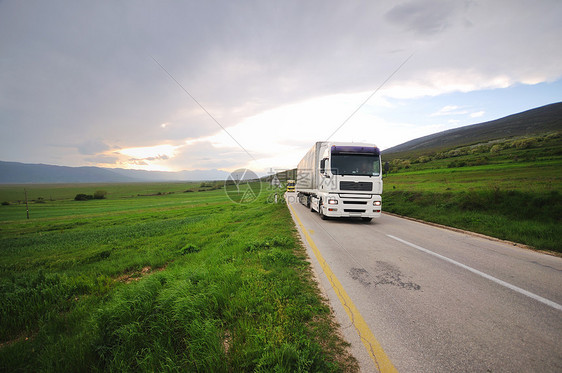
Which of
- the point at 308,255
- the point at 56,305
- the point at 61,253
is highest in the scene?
the point at 308,255

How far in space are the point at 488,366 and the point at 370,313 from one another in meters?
1.26

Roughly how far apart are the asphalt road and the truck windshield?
15.4ft

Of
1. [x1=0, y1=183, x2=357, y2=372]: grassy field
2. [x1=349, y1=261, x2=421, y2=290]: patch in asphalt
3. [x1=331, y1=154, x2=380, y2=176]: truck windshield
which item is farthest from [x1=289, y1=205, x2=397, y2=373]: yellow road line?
[x1=331, y1=154, x2=380, y2=176]: truck windshield

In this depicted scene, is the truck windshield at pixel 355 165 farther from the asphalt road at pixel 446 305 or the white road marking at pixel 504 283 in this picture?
the white road marking at pixel 504 283

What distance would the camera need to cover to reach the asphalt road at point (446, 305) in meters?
2.25

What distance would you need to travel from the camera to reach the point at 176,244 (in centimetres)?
931

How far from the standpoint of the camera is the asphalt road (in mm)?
2248

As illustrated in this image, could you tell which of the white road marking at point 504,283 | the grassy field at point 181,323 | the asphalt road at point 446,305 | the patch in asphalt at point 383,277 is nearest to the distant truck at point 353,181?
the asphalt road at point 446,305

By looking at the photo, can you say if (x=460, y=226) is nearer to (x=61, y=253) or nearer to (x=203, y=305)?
(x=203, y=305)

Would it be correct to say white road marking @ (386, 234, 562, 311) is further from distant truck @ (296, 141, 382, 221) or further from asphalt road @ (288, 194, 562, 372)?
distant truck @ (296, 141, 382, 221)

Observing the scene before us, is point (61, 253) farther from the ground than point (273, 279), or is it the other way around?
point (273, 279)

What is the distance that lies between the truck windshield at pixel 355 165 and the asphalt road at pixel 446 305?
4.71 meters

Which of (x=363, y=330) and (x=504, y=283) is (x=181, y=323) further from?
(x=504, y=283)

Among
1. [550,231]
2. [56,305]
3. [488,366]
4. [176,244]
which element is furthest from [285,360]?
[550,231]
